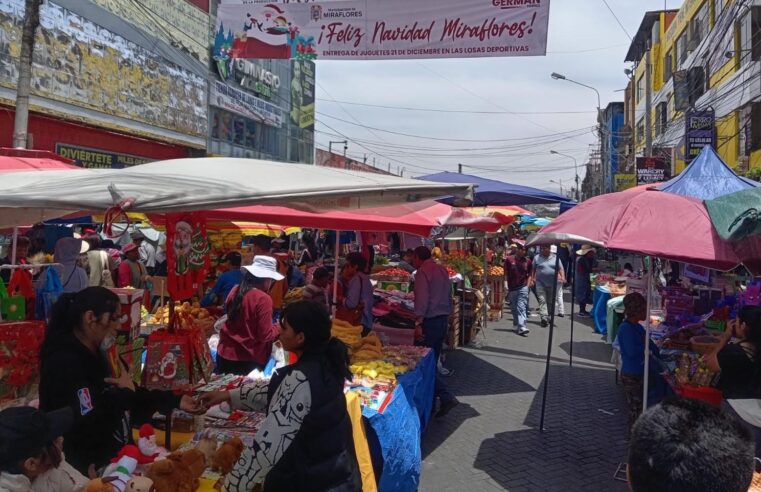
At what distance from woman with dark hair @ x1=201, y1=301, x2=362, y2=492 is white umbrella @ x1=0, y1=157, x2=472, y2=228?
0.61 metres

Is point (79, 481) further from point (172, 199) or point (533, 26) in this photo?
point (533, 26)

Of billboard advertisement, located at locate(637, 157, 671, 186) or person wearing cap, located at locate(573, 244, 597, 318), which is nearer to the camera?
person wearing cap, located at locate(573, 244, 597, 318)

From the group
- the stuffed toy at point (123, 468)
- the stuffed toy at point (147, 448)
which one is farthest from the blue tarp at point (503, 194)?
the stuffed toy at point (123, 468)

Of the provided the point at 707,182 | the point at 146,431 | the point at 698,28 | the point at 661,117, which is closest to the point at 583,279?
the point at 707,182

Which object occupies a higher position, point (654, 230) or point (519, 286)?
point (654, 230)

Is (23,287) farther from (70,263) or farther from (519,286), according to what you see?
(519,286)

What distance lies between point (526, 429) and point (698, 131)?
17.2 meters

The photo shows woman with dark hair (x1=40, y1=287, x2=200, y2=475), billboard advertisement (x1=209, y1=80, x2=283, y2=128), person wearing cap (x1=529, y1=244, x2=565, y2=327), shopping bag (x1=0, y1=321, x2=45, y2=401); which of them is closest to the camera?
woman with dark hair (x1=40, y1=287, x2=200, y2=475)

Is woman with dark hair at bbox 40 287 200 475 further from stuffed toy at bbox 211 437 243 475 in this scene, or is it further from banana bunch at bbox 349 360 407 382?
banana bunch at bbox 349 360 407 382

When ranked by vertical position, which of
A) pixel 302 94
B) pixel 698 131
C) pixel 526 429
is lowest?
pixel 526 429

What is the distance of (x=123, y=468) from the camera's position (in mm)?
2994

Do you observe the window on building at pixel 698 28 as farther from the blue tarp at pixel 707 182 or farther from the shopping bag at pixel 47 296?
the shopping bag at pixel 47 296

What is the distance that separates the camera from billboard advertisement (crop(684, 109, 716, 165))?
19.8m

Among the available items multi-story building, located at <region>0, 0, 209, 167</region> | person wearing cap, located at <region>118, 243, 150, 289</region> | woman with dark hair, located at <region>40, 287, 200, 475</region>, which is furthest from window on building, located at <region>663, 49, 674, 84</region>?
woman with dark hair, located at <region>40, 287, 200, 475</region>
